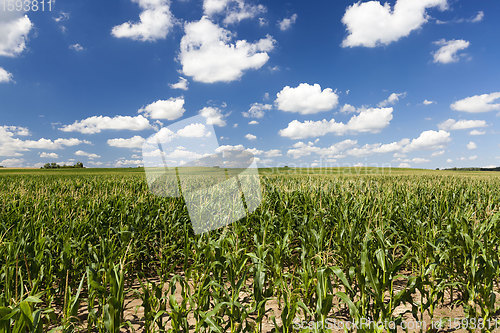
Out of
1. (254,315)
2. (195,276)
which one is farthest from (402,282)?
(195,276)

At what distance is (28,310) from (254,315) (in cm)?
280

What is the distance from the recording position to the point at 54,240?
5.30m

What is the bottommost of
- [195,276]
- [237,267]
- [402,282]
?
[402,282]

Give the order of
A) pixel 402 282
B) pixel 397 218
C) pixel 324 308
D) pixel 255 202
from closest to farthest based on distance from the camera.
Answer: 1. pixel 324 308
2. pixel 402 282
3. pixel 397 218
4. pixel 255 202

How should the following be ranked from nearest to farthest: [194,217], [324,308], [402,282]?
1. [324,308]
2. [402,282]
3. [194,217]

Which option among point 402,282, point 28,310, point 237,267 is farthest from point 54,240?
point 402,282

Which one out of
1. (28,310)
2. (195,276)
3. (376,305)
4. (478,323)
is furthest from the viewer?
(195,276)

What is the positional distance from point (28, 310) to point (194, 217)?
16.6ft

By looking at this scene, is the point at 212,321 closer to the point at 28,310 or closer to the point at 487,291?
the point at 28,310

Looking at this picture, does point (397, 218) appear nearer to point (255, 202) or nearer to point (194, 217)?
point (255, 202)

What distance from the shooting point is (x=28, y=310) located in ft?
7.81

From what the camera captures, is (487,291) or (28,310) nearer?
(28,310)

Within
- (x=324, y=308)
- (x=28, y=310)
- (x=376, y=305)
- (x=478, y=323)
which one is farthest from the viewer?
(x=478, y=323)

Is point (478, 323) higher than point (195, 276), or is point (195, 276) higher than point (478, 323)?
point (195, 276)
